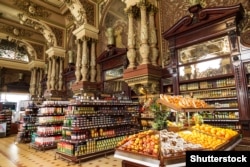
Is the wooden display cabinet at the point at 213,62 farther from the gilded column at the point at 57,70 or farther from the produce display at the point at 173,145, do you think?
the gilded column at the point at 57,70

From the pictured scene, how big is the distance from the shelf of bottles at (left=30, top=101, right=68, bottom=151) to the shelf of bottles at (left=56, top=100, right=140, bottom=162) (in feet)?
4.19

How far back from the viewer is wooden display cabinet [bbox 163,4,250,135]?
4238 mm

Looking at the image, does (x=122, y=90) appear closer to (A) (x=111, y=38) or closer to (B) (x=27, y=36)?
(A) (x=111, y=38)

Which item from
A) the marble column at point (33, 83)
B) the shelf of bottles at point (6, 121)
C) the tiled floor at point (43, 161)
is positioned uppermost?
the marble column at point (33, 83)

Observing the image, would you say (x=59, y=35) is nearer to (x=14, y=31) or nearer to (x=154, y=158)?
(x=14, y=31)

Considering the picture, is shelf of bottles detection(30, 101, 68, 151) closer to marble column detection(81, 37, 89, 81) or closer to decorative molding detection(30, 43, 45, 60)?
marble column detection(81, 37, 89, 81)

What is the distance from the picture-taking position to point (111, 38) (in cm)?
761

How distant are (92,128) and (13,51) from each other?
1228 centimetres

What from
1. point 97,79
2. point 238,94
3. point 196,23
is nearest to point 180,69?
point 196,23

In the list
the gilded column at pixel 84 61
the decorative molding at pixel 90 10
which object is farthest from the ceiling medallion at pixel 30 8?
the gilded column at pixel 84 61

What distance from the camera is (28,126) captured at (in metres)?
7.47

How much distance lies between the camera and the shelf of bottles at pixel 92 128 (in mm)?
4445

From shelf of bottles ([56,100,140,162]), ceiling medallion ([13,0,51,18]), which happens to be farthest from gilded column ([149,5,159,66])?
ceiling medallion ([13,0,51,18])

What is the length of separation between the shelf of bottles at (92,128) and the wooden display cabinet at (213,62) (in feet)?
6.42
